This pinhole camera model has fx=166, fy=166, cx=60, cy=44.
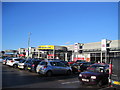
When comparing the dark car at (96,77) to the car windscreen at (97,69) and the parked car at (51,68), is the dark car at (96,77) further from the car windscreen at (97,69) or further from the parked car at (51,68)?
the parked car at (51,68)

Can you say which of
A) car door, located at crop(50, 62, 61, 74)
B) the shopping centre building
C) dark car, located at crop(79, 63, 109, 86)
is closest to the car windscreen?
dark car, located at crop(79, 63, 109, 86)

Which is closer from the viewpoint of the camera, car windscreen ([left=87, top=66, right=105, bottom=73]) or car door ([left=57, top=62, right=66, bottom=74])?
car windscreen ([left=87, top=66, right=105, bottom=73])

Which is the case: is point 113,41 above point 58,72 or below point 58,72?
above

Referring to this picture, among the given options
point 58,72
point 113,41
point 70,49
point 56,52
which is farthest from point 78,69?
point 56,52

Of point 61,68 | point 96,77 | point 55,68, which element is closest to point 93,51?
point 61,68

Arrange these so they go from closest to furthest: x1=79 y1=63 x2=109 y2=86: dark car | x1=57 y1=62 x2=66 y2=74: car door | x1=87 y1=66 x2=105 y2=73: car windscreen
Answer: x1=79 y1=63 x2=109 y2=86: dark car, x1=87 y1=66 x2=105 y2=73: car windscreen, x1=57 y1=62 x2=66 y2=74: car door

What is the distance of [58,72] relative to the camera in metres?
16.1

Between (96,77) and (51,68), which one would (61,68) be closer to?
(51,68)

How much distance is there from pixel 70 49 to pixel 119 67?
42.0 metres

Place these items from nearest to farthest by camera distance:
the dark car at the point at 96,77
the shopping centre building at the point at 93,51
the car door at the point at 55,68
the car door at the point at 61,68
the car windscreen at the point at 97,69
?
the dark car at the point at 96,77
the car windscreen at the point at 97,69
the car door at the point at 55,68
the car door at the point at 61,68
the shopping centre building at the point at 93,51

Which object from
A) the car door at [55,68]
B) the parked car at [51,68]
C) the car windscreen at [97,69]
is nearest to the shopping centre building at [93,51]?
the parked car at [51,68]

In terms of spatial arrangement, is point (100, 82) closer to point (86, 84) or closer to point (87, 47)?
point (86, 84)

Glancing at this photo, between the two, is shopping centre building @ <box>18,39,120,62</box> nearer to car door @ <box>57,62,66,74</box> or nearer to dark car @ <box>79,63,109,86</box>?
car door @ <box>57,62,66,74</box>

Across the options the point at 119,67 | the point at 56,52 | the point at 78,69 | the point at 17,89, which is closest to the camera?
the point at 119,67
